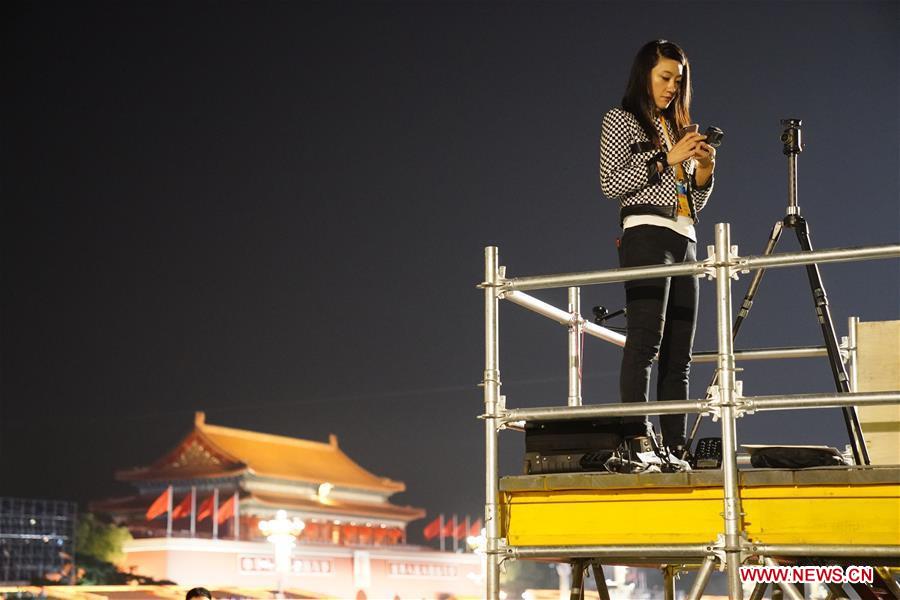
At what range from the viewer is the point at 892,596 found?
3.32 m

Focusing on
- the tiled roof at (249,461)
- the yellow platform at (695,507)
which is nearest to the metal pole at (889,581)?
the yellow platform at (695,507)

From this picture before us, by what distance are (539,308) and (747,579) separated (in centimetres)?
119

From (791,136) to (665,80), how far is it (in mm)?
736

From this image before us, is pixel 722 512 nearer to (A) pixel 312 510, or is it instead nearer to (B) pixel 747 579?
(B) pixel 747 579

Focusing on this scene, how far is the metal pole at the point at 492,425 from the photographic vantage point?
3049 mm

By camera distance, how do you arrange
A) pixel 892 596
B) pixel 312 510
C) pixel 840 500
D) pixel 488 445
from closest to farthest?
pixel 840 500 → pixel 488 445 → pixel 892 596 → pixel 312 510

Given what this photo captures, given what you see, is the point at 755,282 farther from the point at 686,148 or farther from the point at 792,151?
the point at 686,148

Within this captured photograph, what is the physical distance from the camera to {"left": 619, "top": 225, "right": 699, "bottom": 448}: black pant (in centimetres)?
335

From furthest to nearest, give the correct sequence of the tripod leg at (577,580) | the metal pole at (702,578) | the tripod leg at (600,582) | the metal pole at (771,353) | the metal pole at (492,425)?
the metal pole at (771,353), the tripod leg at (600,582), the tripod leg at (577,580), the metal pole at (492,425), the metal pole at (702,578)

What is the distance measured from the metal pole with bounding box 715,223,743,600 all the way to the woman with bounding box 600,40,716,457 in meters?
0.48

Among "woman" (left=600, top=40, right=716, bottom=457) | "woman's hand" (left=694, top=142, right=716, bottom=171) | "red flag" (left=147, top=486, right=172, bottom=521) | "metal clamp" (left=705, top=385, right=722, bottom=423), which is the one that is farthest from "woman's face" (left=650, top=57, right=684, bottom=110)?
"red flag" (left=147, top=486, right=172, bottom=521)

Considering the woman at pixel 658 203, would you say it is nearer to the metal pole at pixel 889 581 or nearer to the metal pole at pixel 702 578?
the metal pole at pixel 702 578

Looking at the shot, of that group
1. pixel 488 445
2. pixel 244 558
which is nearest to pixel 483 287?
pixel 488 445

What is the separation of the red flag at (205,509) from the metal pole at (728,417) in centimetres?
3263
